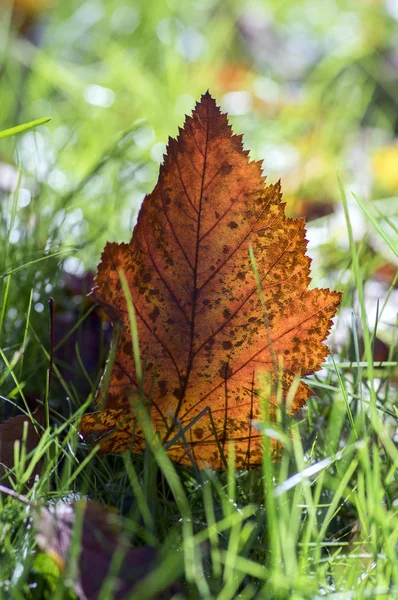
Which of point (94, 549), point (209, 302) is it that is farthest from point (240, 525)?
point (209, 302)

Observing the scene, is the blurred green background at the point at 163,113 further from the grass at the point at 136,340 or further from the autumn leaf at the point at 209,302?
the autumn leaf at the point at 209,302

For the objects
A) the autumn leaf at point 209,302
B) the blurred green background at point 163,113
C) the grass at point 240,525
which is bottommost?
the grass at point 240,525

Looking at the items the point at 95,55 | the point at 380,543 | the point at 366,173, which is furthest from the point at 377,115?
the point at 380,543

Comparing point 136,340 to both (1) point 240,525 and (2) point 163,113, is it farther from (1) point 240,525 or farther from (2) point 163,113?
(2) point 163,113

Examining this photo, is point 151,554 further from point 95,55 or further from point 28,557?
point 95,55

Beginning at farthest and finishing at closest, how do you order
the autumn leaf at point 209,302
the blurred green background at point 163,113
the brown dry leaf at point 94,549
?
the blurred green background at point 163,113 → the autumn leaf at point 209,302 → the brown dry leaf at point 94,549

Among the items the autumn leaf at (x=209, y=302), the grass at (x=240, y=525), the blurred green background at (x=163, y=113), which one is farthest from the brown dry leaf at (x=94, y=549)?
the blurred green background at (x=163, y=113)
